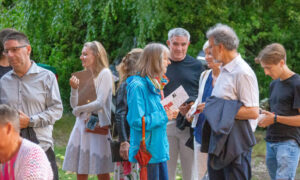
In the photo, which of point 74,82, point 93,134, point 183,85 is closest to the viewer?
point 74,82

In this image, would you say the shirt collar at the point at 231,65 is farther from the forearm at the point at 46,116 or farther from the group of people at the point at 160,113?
the forearm at the point at 46,116

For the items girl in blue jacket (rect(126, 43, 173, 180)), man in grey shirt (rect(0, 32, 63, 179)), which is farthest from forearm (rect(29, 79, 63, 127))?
girl in blue jacket (rect(126, 43, 173, 180))

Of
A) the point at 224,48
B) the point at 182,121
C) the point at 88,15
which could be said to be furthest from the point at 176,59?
Result: the point at 88,15

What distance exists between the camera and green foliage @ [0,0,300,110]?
30.7ft

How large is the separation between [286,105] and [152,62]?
149 cm

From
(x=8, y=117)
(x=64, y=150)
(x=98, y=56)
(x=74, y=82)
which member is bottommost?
(x=64, y=150)

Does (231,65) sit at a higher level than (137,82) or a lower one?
higher

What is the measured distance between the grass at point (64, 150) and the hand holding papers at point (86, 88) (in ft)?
6.98

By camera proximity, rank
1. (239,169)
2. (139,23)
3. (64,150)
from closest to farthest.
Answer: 1. (239,169)
2. (139,23)
3. (64,150)

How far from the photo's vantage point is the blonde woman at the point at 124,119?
204 inches

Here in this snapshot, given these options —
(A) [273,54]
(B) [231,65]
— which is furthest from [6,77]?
(A) [273,54]

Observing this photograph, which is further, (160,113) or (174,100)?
(174,100)

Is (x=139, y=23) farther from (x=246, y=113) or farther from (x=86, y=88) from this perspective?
(x=246, y=113)

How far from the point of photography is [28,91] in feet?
15.0
